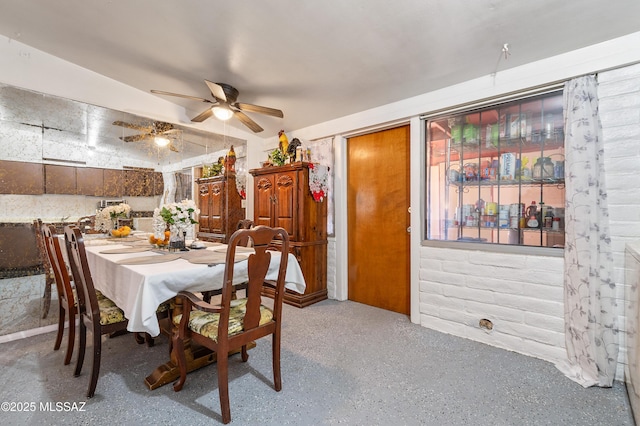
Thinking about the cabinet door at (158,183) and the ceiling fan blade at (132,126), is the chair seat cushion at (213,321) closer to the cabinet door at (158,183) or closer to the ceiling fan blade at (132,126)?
the cabinet door at (158,183)

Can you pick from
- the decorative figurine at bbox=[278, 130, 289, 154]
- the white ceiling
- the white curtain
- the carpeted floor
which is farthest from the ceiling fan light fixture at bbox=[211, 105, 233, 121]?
the white curtain

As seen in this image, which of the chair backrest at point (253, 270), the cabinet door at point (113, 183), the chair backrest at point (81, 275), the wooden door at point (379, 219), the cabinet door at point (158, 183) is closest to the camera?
the chair backrest at point (253, 270)

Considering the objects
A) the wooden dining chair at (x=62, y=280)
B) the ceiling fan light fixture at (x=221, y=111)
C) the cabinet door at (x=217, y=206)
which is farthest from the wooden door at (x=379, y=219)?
the wooden dining chair at (x=62, y=280)

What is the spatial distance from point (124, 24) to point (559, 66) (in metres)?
3.25

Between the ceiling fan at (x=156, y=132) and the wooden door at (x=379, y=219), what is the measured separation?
222cm

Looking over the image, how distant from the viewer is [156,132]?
3500 millimetres

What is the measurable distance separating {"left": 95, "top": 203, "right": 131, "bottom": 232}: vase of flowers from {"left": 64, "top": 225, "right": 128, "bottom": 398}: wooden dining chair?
1195 mm

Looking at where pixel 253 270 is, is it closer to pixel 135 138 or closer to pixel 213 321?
pixel 213 321

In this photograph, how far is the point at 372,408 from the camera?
167cm

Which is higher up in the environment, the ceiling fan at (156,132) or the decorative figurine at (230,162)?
the ceiling fan at (156,132)

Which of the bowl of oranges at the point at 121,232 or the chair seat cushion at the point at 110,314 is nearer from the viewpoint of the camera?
the chair seat cushion at the point at 110,314

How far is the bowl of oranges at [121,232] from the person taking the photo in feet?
9.68

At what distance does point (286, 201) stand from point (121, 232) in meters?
1.75

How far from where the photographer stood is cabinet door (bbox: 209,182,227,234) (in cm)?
411
